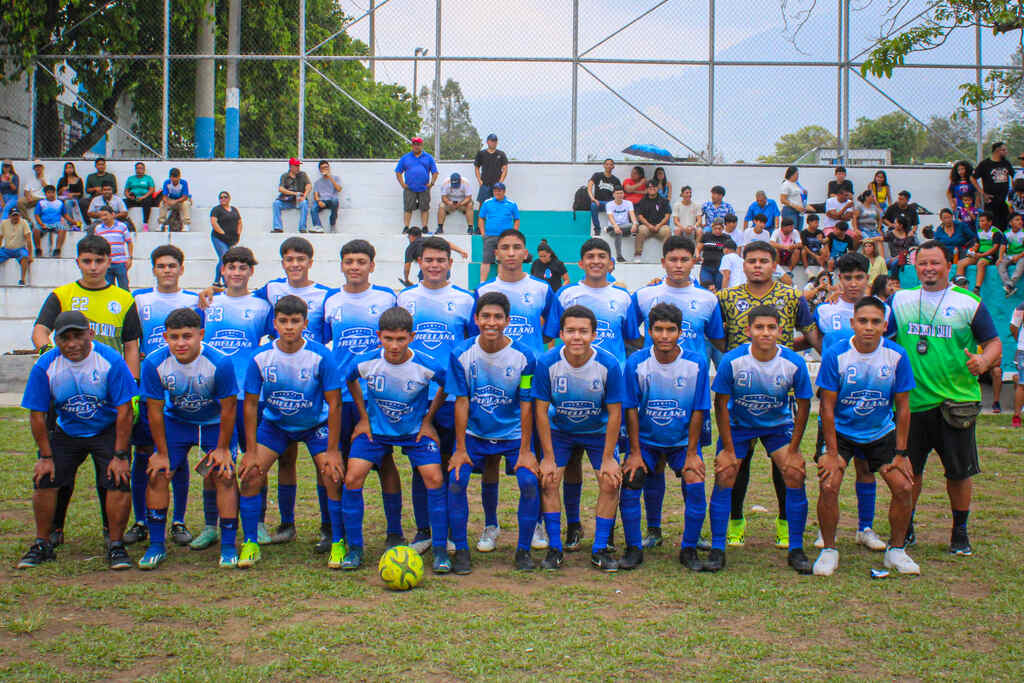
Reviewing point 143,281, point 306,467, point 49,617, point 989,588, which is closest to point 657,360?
point 989,588

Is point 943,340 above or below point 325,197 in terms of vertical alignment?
below

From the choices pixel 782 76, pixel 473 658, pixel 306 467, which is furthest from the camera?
pixel 782 76

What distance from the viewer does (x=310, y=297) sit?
24.8ft

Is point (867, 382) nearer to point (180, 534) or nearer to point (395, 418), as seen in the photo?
point (395, 418)

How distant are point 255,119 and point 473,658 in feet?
60.9

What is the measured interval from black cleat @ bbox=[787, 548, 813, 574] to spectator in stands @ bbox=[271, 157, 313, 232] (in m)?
14.6

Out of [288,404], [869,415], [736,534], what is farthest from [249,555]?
[869,415]

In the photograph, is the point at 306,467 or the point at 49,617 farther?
the point at 306,467

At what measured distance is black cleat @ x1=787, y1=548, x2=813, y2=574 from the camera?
6.30 metres

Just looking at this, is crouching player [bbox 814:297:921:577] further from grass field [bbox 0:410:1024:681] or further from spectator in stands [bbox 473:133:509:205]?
A: spectator in stands [bbox 473:133:509:205]

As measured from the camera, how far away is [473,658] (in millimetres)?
4703

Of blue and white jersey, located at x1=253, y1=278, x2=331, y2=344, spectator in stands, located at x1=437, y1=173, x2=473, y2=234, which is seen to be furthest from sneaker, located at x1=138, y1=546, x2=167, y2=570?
spectator in stands, located at x1=437, y1=173, x2=473, y2=234

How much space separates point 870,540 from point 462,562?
3.12 meters

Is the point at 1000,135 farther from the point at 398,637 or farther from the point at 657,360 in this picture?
the point at 398,637
